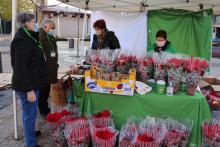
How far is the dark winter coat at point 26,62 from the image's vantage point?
2.96 meters

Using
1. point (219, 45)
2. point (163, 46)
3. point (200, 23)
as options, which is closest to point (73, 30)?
point (219, 45)

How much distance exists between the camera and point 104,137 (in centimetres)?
296

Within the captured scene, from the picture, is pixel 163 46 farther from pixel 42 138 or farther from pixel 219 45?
pixel 219 45

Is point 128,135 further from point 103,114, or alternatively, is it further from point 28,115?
point 28,115

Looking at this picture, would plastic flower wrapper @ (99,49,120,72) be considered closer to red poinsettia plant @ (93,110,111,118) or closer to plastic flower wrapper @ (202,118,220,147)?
red poinsettia plant @ (93,110,111,118)

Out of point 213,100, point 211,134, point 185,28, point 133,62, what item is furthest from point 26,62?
point 185,28

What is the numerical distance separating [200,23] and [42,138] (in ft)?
17.8

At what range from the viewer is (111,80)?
3236 mm

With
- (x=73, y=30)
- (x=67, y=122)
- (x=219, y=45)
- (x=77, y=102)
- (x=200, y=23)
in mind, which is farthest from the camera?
(x=73, y=30)

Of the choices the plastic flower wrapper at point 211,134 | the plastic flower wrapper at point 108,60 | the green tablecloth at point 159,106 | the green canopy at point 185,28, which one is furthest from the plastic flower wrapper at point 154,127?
the green canopy at point 185,28

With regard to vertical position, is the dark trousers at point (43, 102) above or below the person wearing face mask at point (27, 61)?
below

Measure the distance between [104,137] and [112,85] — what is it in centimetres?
63

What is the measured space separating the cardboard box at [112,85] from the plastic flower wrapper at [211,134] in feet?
3.03

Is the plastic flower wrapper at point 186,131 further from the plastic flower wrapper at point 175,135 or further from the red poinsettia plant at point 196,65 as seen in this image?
the red poinsettia plant at point 196,65
